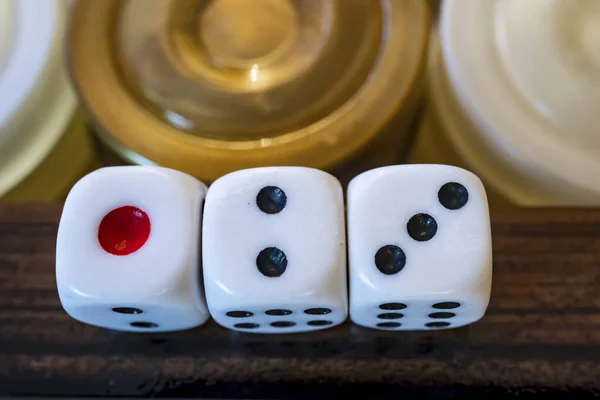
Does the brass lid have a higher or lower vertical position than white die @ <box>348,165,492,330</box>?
higher

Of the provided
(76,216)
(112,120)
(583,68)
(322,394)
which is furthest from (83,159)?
(583,68)

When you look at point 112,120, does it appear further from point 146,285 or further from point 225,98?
point 146,285

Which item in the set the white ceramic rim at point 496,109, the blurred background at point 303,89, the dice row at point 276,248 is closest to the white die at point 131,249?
the dice row at point 276,248

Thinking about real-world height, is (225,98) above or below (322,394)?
above

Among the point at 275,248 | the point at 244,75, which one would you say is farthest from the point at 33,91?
the point at 275,248

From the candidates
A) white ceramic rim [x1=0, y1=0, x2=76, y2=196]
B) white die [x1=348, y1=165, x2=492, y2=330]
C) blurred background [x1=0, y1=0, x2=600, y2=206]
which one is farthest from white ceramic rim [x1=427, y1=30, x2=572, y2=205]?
white ceramic rim [x1=0, y1=0, x2=76, y2=196]

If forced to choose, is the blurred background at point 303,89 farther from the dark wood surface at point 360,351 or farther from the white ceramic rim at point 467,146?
the dark wood surface at point 360,351

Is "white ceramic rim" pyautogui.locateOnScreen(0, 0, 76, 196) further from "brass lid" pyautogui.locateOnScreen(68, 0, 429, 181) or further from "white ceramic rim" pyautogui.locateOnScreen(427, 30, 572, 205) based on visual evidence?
"white ceramic rim" pyautogui.locateOnScreen(427, 30, 572, 205)

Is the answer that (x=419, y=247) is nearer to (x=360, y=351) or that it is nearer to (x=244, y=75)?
(x=360, y=351)
